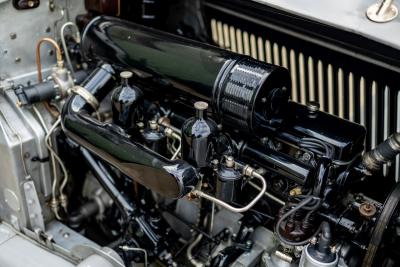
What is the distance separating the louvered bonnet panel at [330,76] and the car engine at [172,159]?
11cm

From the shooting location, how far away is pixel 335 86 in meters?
1.55

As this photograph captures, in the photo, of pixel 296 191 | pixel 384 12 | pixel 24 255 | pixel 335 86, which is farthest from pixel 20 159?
pixel 384 12

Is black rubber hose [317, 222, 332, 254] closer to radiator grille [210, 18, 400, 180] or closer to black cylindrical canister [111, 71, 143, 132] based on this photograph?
radiator grille [210, 18, 400, 180]

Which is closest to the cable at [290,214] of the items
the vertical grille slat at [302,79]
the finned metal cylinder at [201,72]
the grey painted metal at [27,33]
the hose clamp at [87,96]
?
the finned metal cylinder at [201,72]

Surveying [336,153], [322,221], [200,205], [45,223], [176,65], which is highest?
[176,65]

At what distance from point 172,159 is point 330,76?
20.3 inches

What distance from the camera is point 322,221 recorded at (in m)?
1.33

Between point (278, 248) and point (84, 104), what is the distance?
0.68 meters

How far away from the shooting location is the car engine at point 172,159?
130cm

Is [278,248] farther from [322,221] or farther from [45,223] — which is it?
[45,223]

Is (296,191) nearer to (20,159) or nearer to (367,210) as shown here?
(367,210)

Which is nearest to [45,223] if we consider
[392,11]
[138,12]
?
[138,12]

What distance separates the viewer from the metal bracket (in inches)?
50.5

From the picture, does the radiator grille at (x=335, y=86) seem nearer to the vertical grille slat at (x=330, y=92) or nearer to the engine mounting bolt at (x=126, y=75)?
the vertical grille slat at (x=330, y=92)
